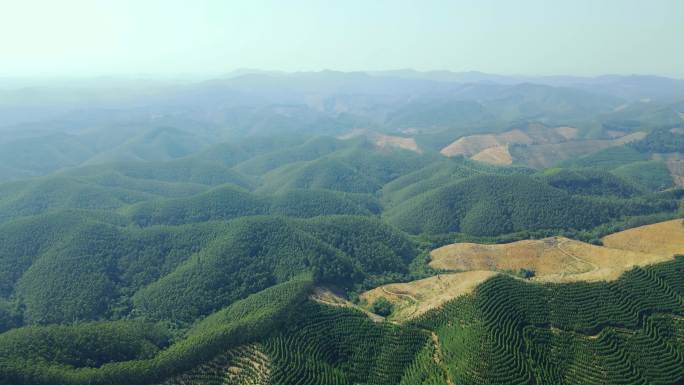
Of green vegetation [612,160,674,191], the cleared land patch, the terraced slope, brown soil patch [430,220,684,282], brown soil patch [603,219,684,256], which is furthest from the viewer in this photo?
green vegetation [612,160,674,191]

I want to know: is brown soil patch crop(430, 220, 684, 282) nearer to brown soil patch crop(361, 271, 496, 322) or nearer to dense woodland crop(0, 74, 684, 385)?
dense woodland crop(0, 74, 684, 385)

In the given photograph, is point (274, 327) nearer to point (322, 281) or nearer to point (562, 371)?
point (322, 281)

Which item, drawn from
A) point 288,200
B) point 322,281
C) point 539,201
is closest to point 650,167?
point 539,201

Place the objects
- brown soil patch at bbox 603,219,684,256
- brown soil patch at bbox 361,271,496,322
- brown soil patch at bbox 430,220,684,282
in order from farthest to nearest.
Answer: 1. brown soil patch at bbox 603,219,684,256
2. brown soil patch at bbox 430,220,684,282
3. brown soil patch at bbox 361,271,496,322

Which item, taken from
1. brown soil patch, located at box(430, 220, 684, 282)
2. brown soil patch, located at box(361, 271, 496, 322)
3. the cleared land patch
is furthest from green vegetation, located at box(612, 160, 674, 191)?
brown soil patch, located at box(361, 271, 496, 322)

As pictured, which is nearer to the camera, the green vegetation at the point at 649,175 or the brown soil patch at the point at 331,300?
the brown soil patch at the point at 331,300

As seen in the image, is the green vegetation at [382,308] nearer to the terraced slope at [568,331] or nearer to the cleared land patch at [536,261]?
the cleared land patch at [536,261]

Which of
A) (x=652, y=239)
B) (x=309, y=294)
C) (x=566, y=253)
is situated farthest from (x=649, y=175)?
(x=309, y=294)

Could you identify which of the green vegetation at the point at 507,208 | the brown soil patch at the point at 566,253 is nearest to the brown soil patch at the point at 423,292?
the brown soil patch at the point at 566,253

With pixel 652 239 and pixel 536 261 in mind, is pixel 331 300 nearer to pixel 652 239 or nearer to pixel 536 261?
pixel 536 261
